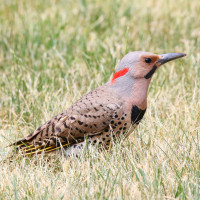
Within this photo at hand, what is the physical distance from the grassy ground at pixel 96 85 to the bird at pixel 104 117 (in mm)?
Result: 129

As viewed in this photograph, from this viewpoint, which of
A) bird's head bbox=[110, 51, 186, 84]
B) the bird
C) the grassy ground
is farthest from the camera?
bird's head bbox=[110, 51, 186, 84]

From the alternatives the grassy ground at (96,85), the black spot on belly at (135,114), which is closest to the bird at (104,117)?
the black spot on belly at (135,114)

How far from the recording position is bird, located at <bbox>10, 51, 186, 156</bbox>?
4012 millimetres

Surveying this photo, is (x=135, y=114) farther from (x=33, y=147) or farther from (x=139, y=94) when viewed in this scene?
(x=33, y=147)

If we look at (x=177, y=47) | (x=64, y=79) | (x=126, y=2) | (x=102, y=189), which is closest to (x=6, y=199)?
(x=102, y=189)

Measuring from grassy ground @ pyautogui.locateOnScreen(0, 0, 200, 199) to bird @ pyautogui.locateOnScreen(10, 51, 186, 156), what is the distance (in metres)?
0.13

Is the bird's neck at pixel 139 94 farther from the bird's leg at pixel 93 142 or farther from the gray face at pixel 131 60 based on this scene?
the bird's leg at pixel 93 142

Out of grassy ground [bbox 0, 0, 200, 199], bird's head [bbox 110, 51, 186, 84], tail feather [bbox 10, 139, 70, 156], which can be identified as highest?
bird's head [bbox 110, 51, 186, 84]

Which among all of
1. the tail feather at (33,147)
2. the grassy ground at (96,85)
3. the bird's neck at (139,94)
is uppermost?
the bird's neck at (139,94)

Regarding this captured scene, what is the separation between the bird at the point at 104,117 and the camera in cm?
401

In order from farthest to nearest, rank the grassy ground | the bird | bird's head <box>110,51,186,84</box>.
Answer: bird's head <box>110,51,186,84</box> → the bird → the grassy ground

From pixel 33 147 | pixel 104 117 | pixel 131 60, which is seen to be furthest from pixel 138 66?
pixel 33 147

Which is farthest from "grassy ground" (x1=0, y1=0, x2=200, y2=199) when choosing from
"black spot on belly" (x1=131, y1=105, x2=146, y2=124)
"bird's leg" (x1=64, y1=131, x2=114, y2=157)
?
"black spot on belly" (x1=131, y1=105, x2=146, y2=124)

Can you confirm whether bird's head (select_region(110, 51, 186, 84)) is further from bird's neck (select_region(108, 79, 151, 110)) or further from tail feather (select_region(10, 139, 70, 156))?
tail feather (select_region(10, 139, 70, 156))
